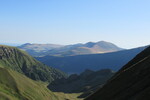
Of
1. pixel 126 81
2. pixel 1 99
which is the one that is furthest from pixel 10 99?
pixel 126 81

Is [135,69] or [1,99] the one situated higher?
[135,69]

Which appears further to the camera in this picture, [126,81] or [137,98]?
[126,81]

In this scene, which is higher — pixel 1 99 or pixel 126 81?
pixel 126 81

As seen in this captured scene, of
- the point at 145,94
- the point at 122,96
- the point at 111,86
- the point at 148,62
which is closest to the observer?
the point at 145,94

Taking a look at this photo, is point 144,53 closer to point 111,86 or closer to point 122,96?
point 111,86

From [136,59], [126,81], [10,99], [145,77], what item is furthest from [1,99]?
[145,77]

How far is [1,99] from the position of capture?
589ft

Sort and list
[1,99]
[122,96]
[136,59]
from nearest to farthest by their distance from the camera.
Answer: [122,96] → [136,59] → [1,99]

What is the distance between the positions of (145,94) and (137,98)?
2166mm

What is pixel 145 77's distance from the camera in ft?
235

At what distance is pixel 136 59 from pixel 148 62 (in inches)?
1351

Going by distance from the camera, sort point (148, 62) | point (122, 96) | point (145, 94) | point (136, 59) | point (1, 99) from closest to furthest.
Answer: point (145, 94)
point (122, 96)
point (148, 62)
point (136, 59)
point (1, 99)

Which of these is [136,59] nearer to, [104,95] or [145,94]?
[104,95]

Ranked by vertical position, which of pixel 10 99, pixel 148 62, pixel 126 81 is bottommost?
pixel 10 99
